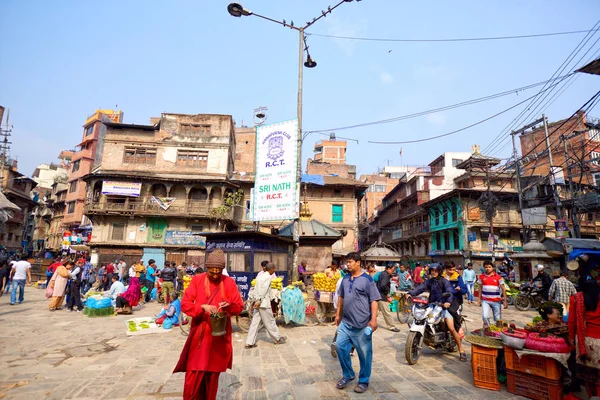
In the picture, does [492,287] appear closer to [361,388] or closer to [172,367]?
[361,388]

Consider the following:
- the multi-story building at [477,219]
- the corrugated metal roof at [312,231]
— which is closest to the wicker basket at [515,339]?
the corrugated metal roof at [312,231]

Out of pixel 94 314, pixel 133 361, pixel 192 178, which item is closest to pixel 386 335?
pixel 133 361

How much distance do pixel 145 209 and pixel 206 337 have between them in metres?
28.5

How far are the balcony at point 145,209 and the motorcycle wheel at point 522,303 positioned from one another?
22.2 m

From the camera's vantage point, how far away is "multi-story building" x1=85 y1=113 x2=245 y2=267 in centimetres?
2839

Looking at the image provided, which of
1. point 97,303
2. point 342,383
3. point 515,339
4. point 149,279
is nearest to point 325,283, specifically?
point 342,383

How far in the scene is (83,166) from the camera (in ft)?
144

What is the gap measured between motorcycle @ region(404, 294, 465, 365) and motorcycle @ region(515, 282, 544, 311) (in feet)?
28.6

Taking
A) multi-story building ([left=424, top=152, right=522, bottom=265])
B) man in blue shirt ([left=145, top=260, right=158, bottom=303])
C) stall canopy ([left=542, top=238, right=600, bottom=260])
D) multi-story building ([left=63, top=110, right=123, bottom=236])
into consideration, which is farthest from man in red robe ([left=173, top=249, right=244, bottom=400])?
multi-story building ([left=63, top=110, right=123, bottom=236])

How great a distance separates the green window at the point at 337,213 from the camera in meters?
32.0

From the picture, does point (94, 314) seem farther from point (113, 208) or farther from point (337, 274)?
point (113, 208)

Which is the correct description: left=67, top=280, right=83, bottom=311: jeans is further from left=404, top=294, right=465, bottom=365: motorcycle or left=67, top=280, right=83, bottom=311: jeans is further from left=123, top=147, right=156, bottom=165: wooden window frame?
left=123, top=147, right=156, bottom=165: wooden window frame

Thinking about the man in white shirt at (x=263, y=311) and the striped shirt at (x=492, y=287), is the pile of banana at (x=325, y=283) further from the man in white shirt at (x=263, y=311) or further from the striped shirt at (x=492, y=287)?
the striped shirt at (x=492, y=287)

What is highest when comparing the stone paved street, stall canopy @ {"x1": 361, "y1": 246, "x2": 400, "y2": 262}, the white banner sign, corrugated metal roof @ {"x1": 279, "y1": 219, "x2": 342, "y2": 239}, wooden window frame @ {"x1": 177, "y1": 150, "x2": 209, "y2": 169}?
wooden window frame @ {"x1": 177, "y1": 150, "x2": 209, "y2": 169}
